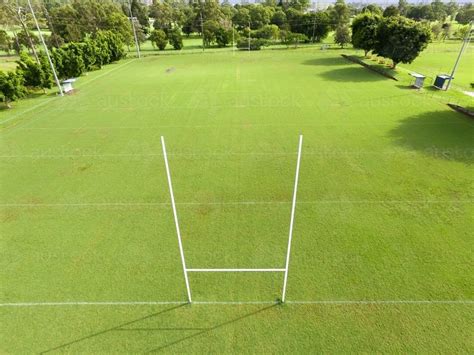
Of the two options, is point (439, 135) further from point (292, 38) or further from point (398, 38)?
point (292, 38)

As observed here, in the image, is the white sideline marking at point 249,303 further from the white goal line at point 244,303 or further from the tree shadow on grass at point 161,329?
the tree shadow on grass at point 161,329

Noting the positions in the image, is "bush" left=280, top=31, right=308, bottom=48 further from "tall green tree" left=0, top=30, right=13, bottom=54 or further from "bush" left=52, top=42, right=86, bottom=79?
"tall green tree" left=0, top=30, right=13, bottom=54

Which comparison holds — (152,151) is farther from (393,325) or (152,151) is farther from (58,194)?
(393,325)

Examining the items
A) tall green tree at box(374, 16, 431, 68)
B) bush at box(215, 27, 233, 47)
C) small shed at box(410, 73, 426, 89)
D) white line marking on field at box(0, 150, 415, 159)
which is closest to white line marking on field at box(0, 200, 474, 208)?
white line marking on field at box(0, 150, 415, 159)

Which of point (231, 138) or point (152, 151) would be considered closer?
point (152, 151)

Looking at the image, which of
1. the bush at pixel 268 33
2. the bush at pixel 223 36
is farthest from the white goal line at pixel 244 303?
the bush at pixel 268 33

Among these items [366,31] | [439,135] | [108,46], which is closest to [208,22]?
[108,46]

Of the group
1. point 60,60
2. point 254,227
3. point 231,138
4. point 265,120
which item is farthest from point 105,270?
point 60,60
